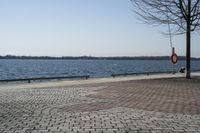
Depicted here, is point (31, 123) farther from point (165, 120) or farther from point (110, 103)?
point (110, 103)

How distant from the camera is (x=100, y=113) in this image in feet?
34.9

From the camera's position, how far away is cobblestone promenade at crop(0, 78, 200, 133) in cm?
872

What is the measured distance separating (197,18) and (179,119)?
16.6 meters

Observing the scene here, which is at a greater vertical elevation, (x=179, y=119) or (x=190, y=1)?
(x=190, y=1)

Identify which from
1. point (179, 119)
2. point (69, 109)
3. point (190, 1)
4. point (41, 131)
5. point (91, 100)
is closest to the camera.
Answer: point (41, 131)

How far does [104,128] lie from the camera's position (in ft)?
28.4

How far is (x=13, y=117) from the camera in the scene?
33.1 ft

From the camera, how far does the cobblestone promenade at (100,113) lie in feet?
28.6

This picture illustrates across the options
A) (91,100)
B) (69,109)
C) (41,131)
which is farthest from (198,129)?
(91,100)

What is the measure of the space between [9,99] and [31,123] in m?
5.05

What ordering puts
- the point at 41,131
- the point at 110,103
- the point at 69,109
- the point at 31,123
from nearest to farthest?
the point at 41,131
the point at 31,123
the point at 69,109
the point at 110,103

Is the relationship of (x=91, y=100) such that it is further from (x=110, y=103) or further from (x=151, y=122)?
(x=151, y=122)

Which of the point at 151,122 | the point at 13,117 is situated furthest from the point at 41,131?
the point at 151,122

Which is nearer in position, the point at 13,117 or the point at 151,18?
the point at 13,117
